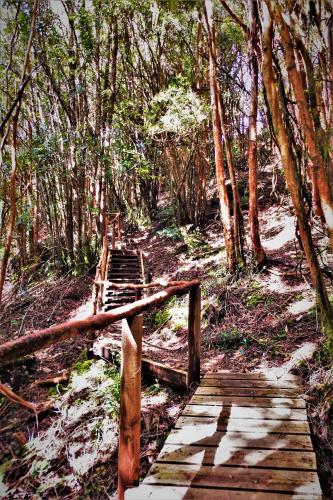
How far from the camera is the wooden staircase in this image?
388 inches

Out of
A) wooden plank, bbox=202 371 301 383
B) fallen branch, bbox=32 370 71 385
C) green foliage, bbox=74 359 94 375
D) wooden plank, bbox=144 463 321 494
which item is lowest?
fallen branch, bbox=32 370 71 385

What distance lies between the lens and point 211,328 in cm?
662

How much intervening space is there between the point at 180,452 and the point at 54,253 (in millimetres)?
13334

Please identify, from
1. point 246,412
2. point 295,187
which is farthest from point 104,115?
point 246,412

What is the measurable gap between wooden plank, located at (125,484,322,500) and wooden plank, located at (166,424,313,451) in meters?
0.50

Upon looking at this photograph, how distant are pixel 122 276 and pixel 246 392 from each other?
8.48 meters

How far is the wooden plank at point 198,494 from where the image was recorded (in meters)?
1.94

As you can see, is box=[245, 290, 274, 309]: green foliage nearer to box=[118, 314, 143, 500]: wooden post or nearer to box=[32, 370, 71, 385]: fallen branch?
box=[32, 370, 71, 385]: fallen branch

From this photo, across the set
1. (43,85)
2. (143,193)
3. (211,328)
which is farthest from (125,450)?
(143,193)

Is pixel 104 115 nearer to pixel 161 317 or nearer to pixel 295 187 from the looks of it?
pixel 161 317

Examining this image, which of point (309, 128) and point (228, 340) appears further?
point (228, 340)

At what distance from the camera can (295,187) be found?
3.08 metres

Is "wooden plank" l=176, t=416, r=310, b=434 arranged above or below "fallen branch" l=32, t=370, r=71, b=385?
above

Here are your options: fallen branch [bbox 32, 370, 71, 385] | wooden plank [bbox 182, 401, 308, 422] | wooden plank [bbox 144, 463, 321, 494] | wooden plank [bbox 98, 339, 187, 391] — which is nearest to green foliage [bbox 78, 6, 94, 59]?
fallen branch [bbox 32, 370, 71, 385]
